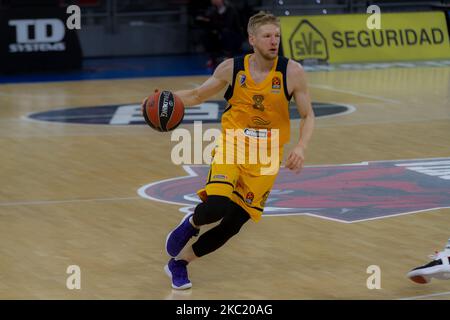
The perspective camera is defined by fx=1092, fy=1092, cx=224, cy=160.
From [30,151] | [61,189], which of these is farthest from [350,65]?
[61,189]

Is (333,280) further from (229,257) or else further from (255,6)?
(255,6)

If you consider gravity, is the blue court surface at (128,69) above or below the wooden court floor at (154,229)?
below

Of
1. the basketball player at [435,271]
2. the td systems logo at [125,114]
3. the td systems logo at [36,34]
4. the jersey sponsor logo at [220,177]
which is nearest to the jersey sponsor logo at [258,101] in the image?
the jersey sponsor logo at [220,177]

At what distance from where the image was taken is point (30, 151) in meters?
14.5

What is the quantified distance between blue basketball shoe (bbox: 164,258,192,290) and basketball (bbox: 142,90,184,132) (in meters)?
1.02

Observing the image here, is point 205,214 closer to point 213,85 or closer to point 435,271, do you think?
point 213,85

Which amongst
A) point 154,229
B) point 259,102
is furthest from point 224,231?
point 154,229

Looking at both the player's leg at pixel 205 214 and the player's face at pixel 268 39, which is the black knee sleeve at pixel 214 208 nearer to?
the player's leg at pixel 205 214

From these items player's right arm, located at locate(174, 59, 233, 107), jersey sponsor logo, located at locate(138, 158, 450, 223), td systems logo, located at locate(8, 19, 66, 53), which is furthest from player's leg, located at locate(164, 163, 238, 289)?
td systems logo, located at locate(8, 19, 66, 53)

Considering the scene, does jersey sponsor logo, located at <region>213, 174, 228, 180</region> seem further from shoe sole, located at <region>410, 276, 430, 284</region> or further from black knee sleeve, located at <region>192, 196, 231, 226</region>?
shoe sole, located at <region>410, 276, 430, 284</region>

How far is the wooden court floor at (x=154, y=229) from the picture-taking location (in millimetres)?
8297

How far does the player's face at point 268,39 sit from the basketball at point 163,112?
0.80 metres

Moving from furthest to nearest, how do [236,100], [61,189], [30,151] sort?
[30,151]
[61,189]
[236,100]
